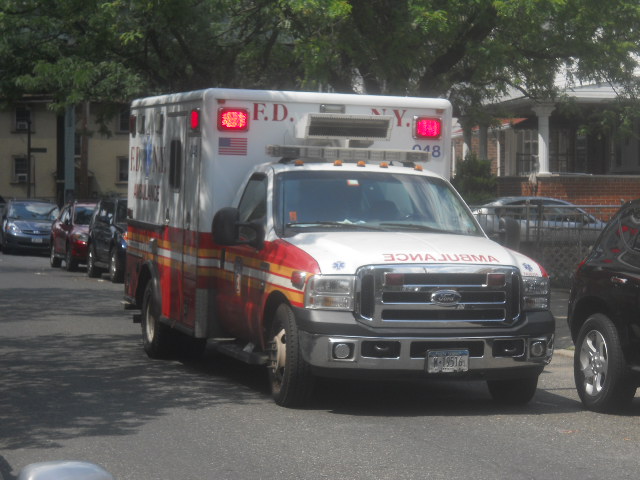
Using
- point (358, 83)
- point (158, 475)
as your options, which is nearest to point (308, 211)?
point (158, 475)

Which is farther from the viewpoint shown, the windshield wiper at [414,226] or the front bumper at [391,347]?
the windshield wiper at [414,226]

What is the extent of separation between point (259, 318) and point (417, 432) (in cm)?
193

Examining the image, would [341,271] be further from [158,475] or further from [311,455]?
[158,475]

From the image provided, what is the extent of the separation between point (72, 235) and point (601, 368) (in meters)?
19.1

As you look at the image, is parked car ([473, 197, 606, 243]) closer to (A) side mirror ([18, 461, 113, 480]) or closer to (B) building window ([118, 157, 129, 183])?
(A) side mirror ([18, 461, 113, 480])

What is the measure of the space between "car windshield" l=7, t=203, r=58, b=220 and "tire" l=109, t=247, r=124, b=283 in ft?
40.2

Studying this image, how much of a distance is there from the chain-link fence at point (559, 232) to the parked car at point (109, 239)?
700 centimetres

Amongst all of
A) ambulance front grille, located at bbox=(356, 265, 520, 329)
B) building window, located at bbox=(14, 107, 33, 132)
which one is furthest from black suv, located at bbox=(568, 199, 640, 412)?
building window, located at bbox=(14, 107, 33, 132)

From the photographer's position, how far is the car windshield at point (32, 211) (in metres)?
34.9

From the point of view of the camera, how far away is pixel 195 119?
10.8 m

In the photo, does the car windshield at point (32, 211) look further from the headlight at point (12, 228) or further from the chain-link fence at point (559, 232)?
the chain-link fence at point (559, 232)

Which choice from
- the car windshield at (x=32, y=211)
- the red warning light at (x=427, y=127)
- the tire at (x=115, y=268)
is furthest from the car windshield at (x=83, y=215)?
the red warning light at (x=427, y=127)

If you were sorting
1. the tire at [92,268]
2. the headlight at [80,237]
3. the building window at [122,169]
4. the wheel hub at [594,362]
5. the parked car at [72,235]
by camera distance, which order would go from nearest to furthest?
1. the wheel hub at [594,362]
2. the tire at [92,268]
3. the headlight at [80,237]
4. the parked car at [72,235]
5. the building window at [122,169]

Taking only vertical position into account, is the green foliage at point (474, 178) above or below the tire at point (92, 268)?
above
